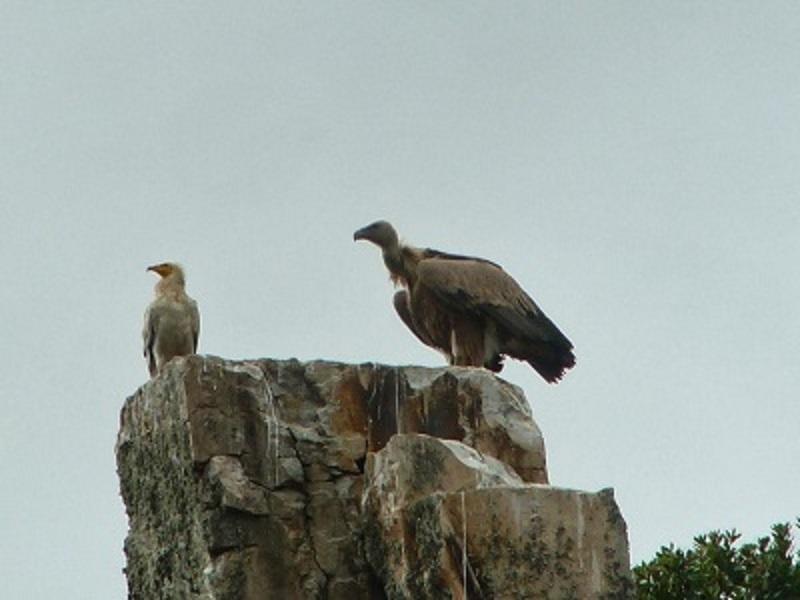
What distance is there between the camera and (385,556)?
1189 cm

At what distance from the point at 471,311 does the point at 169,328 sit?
114 inches

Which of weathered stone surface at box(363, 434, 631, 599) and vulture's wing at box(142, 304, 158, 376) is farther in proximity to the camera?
vulture's wing at box(142, 304, 158, 376)

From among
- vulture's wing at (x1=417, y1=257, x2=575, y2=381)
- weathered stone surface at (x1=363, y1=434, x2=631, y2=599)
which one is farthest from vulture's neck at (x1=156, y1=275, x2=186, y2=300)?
weathered stone surface at (x1=363, y1=434, x2=631, y2=599)

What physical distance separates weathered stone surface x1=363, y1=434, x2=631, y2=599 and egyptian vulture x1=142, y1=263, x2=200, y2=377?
4583 millimetres

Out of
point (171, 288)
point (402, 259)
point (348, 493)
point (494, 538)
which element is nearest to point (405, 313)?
point (402, 259)

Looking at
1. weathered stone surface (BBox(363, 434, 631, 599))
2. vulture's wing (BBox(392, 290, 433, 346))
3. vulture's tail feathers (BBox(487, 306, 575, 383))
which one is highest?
vulture's wing (BBox(392, 290, 433, 346))

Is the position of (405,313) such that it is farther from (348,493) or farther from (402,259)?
(348,493)

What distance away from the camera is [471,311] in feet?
58.2

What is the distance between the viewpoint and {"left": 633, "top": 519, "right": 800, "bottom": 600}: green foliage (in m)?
17.0

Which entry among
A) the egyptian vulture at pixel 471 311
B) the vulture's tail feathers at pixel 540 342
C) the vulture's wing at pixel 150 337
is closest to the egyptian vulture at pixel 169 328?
the vulture's wing at pixel 150 337

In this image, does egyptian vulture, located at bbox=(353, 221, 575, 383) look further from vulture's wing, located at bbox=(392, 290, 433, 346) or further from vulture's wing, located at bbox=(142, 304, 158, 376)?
vulture's wing, located at bbox=(142, 304, 158, 376)

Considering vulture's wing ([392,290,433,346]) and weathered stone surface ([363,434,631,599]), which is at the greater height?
vulture's wing ([392,290,433,346])

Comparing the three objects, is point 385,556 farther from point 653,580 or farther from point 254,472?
point 653,580

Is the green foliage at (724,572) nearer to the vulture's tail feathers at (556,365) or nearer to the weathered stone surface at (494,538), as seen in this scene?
the vulture's tail feathers at (556,365)
